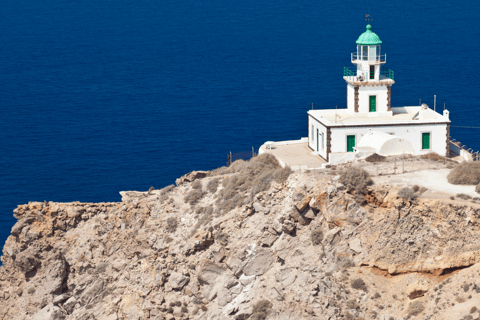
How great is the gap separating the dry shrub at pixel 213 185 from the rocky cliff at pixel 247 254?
0.35 ft

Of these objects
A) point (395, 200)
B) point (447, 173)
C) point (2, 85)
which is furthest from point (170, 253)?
point (2, 85)

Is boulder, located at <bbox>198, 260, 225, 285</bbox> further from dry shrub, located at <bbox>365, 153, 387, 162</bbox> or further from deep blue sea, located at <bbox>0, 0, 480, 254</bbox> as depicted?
deep blue sea, located at <bbox>0, 0, 480, 254</bbox>

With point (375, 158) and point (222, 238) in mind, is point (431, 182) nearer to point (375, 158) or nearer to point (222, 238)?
point (375, 158)

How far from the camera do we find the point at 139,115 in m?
121

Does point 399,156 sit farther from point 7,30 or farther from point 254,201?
point 7,30

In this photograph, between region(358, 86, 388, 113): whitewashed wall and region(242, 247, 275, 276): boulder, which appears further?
region(358, 86, 388, 113): whitewashed wall

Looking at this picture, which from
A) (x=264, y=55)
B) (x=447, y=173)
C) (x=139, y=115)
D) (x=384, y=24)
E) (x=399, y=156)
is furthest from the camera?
(x=384, y=24)

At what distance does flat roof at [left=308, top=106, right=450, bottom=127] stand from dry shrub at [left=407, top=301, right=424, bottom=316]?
21294mm

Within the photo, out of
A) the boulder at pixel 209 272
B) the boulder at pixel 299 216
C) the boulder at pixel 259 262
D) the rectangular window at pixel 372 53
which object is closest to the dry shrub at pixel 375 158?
the boulder at pixel 299 216

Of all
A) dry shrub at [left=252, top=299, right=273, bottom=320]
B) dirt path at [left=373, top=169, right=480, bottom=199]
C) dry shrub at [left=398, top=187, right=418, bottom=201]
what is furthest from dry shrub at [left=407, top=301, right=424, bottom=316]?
dry shrub at [left=252, top=299, right=273, bottom=320]

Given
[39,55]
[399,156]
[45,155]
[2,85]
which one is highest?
[39,55]

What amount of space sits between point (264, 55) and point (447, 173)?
108595mm

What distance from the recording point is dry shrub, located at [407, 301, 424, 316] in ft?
144

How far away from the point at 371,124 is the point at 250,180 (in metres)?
12.3
